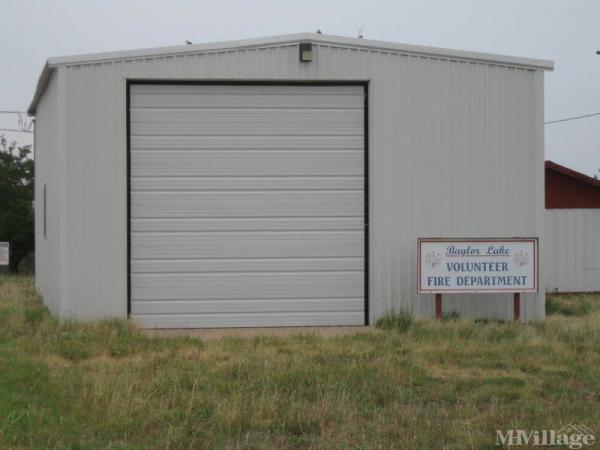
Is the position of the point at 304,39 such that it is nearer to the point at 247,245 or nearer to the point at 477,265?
the point at 247,245

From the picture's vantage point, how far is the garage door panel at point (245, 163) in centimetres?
1335

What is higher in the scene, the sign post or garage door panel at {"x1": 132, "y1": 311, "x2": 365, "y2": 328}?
the sign post

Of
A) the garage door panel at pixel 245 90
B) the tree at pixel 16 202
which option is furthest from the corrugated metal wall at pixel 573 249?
the tree at pixel 16 202

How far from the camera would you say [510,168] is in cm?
1377

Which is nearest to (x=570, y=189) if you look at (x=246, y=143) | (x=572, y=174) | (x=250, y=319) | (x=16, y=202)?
(x=572, y=174)

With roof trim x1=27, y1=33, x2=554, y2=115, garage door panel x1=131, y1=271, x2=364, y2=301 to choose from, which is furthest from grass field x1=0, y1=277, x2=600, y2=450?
roof trim x1=27, y1=33, x2=554, y2=115

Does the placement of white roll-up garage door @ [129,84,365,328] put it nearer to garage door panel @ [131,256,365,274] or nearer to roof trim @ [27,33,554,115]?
garage door panel @ [131,256,365,274]

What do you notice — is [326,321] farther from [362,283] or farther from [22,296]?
[22,296]

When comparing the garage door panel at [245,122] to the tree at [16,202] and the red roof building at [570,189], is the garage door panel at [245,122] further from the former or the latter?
the tree at [16,202]

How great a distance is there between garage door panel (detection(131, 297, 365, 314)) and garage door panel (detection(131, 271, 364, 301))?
0.06m

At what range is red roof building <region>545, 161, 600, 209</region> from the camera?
68.1 feet

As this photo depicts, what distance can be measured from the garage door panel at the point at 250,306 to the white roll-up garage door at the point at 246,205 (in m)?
0.01

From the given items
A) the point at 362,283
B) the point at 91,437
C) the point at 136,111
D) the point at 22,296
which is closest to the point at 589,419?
the point at 91,437

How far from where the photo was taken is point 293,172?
13.5 meters
